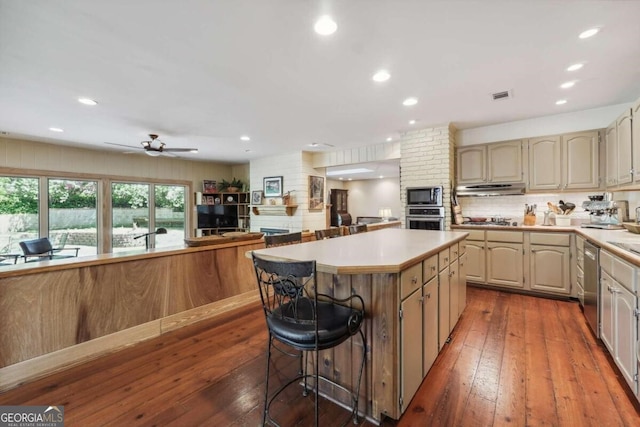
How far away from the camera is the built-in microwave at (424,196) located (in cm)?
423

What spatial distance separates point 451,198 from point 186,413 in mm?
4061

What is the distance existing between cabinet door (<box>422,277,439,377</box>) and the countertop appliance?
8.83 ft

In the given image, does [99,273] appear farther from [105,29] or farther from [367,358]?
[367,358]

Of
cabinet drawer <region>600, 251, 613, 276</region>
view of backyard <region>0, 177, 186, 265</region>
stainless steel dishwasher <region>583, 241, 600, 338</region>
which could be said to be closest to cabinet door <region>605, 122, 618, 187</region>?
stainless steel dishwasher <region>583, 241, 600, 338</region>

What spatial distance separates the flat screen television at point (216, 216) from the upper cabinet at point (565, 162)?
650 centimetres

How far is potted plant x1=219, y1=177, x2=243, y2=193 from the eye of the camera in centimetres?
748

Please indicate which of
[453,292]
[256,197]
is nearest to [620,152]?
[453,292]

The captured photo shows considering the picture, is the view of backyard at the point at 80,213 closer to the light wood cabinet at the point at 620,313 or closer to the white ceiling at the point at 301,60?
the white ceiling at the point at 301,60

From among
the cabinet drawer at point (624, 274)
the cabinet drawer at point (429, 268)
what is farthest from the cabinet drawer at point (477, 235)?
A: the cabinet drawer at point (429, 268)

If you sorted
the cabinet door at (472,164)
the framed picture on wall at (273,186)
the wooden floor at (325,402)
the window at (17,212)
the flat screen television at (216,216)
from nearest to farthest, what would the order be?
the wooden floor at (325,402) → the cabinet door at (472,164) → the window at (17,212) → the framed picture on wall at (273,186) → the flat screen television at (216,216)

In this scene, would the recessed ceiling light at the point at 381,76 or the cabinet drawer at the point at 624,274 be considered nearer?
the cabinet drawer at the point at 624,274

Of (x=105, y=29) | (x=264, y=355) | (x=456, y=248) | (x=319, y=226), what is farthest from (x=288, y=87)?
(x=319, y=226)

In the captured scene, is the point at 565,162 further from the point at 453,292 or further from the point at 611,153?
the point at 453,292

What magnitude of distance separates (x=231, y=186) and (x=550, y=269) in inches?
270
